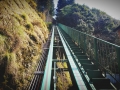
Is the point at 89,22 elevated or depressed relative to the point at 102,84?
elevated

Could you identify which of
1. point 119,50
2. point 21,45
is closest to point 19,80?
point 21,45

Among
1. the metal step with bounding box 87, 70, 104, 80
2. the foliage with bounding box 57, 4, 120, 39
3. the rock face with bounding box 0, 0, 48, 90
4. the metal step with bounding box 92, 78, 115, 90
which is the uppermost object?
the foliage with bounding box 57, 4, 120, 39

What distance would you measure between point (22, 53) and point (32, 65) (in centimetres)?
77

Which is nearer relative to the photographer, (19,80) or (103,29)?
(19,80)

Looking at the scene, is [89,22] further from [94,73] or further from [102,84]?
[102,84]

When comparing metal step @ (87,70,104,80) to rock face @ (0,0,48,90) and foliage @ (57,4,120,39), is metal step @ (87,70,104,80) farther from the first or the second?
foliage @ (57,4,120,39)

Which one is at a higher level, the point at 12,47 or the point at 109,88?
the point at 12,47

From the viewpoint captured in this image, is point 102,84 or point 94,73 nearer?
point 102,84

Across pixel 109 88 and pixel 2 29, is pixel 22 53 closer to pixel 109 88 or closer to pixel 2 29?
pixel 2 29

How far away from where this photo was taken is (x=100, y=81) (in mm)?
4098

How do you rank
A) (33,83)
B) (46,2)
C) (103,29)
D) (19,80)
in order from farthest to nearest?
(103,29) → (46,2) → (19,80) → (33,83)

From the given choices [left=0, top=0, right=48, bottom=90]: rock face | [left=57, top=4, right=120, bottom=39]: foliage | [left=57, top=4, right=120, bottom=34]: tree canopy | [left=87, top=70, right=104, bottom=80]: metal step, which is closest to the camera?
[left=0, top=0, right=48, bottom=90]: rock face

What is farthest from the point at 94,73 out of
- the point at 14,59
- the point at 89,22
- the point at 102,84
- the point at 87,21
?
the point at 87,21

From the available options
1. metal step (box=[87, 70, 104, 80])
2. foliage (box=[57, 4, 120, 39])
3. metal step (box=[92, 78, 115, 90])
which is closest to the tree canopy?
foliage (box=[57, 4, 120, 39])
